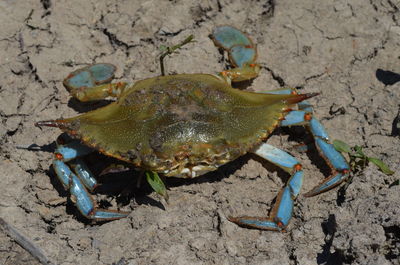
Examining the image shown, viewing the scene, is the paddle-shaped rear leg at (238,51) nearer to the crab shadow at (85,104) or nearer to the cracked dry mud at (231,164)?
the cracked dry mud at (231,164)

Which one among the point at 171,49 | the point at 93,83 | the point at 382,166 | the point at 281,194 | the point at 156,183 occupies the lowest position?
the point at 281,194

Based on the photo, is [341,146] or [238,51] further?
[238,51]

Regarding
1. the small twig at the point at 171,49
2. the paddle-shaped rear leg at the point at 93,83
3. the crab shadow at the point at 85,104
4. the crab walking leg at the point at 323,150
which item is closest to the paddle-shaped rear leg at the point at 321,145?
the crab walking leg at the point at 323,150

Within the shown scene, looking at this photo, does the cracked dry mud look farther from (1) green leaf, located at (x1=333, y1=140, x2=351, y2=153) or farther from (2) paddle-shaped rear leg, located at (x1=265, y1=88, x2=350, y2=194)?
(1) green leaf, located at (x1=333, y1=140, x2=351, y2=153)

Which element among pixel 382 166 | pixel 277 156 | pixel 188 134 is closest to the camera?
pixel 188 134

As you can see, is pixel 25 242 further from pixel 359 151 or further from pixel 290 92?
pixel 359 151

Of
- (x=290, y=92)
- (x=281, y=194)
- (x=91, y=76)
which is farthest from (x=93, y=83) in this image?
(x=281, y=194)
